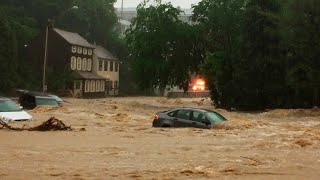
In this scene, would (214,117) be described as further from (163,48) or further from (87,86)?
(87,86)

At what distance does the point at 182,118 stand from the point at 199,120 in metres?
0.88

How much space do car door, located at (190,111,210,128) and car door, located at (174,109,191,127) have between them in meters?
0.19

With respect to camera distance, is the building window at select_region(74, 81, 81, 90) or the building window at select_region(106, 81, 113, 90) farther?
the building window at select_region(106, 81, 113, 90)

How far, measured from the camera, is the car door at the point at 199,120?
22438mm

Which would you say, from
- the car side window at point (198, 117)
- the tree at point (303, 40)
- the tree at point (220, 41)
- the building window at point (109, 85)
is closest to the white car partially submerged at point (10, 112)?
the car side window at point (198, 117)

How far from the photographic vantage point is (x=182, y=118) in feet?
76.1

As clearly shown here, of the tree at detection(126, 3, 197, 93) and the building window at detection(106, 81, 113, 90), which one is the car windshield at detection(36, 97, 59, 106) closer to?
the tree at detection(126, 3, 197, 93)

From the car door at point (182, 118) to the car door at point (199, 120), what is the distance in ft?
0.63

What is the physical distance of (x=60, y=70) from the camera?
80000 millimetres

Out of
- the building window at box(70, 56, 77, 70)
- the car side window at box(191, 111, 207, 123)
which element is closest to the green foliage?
the building window at box(70, 56, 77, 70)

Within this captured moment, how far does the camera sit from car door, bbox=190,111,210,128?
73.6 feet

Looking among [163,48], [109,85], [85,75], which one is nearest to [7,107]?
[163,48]

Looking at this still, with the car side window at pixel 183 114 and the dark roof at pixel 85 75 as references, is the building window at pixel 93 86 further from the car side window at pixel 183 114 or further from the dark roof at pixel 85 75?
the car side window at pixel 183 114

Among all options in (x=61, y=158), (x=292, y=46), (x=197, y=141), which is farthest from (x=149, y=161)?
(x=292, y=46)
